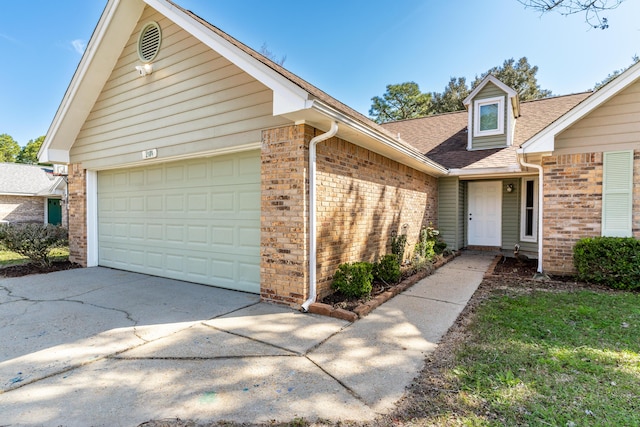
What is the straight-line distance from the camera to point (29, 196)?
19109 millimetres

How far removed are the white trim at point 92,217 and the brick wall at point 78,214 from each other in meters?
0.07

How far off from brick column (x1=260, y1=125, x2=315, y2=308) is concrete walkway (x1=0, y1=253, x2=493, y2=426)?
1.15 ft

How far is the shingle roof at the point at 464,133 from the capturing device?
9.61m

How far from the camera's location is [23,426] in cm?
207

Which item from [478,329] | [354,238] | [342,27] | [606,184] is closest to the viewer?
[478,329]

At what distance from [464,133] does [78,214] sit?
40.5 ft

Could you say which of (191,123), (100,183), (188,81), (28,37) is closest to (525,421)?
(191,123)

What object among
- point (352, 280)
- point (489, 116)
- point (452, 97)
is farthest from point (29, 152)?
point (352, 280)

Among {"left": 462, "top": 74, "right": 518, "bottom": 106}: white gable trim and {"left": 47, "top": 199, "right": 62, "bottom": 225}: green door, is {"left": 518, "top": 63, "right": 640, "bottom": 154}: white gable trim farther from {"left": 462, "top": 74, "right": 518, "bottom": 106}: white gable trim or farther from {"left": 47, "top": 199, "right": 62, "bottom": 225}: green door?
{"left": 47, "top": 199, "right": 62, "bottom": 225}: green door

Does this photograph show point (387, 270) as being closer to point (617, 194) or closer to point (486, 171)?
point (617, 194)

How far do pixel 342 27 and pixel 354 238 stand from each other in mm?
12070

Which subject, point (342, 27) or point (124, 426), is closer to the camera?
point (124, 426)

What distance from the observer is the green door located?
19969mm

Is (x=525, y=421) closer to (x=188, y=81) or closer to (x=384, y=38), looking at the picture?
(x=188, y=81)
